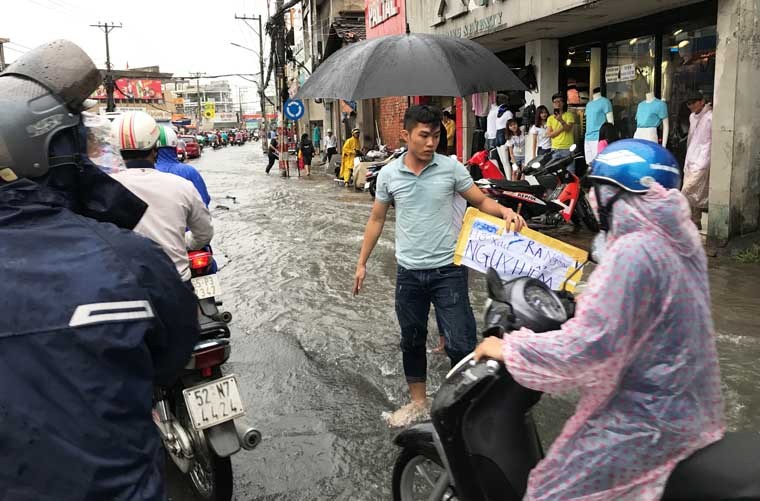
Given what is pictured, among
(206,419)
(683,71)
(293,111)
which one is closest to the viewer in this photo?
(206,419)

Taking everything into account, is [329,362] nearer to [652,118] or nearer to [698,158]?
[698,158]

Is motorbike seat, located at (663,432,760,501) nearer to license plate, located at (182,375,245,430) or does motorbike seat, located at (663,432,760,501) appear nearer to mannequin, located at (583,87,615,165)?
license plate, located at (182,375,245,430)

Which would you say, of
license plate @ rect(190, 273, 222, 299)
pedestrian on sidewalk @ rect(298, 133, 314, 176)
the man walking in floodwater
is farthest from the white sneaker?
pedestrian on sidewalk @ rect(298, 133, 314, 176)

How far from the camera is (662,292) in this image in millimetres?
1706

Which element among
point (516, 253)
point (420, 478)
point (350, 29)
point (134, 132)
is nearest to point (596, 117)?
point (516, 253)

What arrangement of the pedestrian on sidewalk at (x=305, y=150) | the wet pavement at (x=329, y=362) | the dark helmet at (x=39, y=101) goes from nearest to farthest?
1. the dark helmet at (x=39, y=101)
2. the wet pavement at (x=329, y=362)
3. the pedestrian on sidewalk at (x=305, y=150)

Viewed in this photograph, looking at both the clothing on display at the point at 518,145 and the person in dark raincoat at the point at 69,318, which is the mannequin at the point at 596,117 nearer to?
the clothing on display at the point at 518,145

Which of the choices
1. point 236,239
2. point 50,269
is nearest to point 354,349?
point 50,269

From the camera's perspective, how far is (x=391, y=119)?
22.5 meters

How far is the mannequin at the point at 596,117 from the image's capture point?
1052cm

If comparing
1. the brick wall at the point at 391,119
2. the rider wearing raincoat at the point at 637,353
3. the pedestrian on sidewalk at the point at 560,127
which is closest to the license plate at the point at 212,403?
the rider wearing raincoat at the point at 637,353

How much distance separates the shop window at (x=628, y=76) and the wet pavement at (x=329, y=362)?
3029 mm

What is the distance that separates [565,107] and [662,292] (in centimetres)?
1097

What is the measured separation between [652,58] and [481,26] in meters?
3.29
